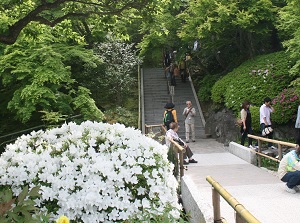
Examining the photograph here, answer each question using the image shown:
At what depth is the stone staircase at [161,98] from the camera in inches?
813

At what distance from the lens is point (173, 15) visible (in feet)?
73.4

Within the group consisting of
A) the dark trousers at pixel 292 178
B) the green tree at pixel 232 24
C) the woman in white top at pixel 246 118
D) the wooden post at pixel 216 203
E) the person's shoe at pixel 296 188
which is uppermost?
the green tree at pixel 232 24

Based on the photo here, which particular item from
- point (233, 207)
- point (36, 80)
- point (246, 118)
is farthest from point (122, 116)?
point (233, 207)

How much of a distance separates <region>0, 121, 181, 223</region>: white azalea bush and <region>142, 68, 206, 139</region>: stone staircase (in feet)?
47.3

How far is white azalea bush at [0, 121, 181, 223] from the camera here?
3.74 m

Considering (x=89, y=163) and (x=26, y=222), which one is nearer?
(x=26, y=222)

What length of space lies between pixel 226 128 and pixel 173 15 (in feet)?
25.7

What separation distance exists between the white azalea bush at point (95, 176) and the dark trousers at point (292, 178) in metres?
3.41

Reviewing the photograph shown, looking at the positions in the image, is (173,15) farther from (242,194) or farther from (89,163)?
(89,163)

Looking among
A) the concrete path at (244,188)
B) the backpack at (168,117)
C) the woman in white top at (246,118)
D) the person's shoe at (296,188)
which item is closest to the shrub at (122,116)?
the backpack at (168,117)

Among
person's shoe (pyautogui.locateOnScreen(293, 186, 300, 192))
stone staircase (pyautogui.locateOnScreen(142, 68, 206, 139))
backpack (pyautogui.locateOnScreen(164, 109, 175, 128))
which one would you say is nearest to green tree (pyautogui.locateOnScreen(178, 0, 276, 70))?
stone staircase (pyautogui.locateOnScreen(142, 68, 206, 139))

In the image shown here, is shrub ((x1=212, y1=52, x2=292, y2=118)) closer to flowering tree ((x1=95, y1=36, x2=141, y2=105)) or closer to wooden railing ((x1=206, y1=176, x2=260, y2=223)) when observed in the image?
flowering tree ((x1=95, y1=36, x2=141, y2=105))

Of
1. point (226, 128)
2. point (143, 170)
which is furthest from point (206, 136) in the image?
point (143, 170)

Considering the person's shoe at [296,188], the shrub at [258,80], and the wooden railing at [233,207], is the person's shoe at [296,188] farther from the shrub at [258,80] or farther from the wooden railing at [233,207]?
the shrub at [258,80]
